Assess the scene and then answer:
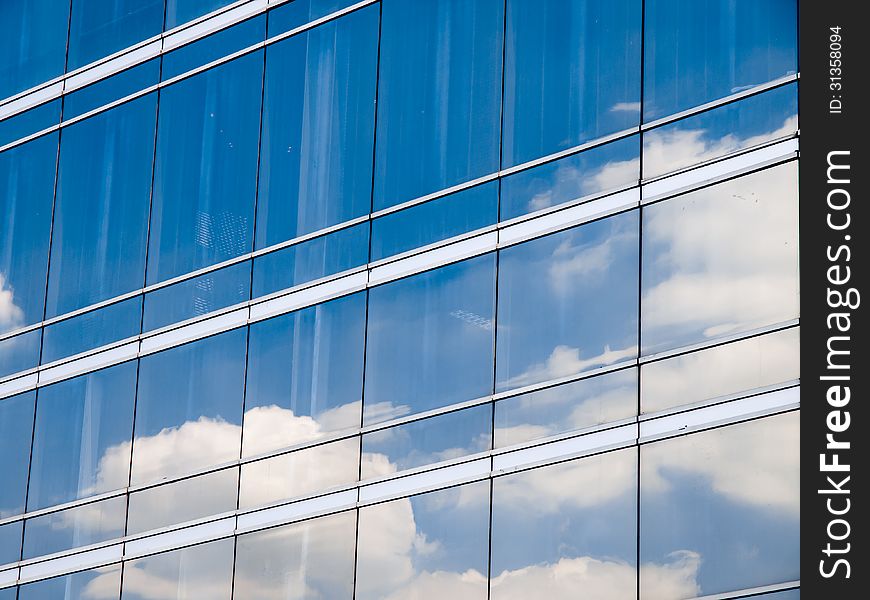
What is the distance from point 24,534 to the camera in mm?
28078

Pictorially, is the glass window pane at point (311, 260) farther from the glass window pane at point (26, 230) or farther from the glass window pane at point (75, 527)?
the glass window pane at point (26, 230)

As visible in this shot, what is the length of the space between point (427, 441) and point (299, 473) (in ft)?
7.50

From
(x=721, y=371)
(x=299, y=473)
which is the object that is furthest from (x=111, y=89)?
(x=721, y=371)

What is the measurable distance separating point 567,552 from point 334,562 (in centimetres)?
385

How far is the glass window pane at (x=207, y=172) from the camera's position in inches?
1060

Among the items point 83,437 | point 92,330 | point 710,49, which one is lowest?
point 83,437

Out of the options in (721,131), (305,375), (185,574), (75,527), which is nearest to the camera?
(721,131)

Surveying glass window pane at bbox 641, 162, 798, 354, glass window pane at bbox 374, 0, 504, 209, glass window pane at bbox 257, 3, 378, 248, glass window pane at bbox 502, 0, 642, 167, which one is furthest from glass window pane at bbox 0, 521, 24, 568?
glass window pane at bbox 641, 162, 798, 354

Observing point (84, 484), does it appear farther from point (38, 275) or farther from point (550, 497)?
point (550, 497)

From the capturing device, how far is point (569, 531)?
70.4ft

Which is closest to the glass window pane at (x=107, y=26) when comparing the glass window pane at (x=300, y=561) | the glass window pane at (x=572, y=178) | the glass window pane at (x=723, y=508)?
the glass window pane at (x=572, y=178)

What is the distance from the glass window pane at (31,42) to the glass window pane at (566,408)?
41.5 feet
